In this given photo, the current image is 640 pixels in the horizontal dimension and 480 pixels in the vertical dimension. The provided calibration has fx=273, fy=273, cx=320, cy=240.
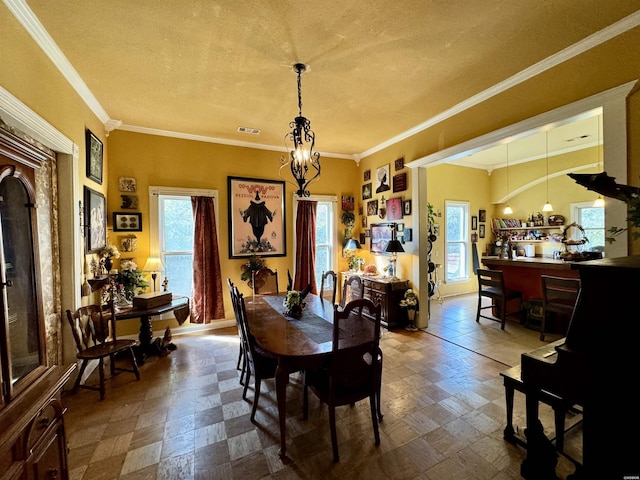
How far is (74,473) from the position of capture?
173cm

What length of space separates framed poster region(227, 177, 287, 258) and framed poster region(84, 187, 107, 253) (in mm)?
1614

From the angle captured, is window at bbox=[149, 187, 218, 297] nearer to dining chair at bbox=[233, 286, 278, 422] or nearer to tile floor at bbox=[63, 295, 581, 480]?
tile floor at bbox=[63, 295, 581, 480]

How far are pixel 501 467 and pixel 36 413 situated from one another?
2483 mm

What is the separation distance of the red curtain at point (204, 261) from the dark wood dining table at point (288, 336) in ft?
4.43

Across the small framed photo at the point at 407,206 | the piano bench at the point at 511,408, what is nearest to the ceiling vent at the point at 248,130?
the small framed photo at the point at 407,206

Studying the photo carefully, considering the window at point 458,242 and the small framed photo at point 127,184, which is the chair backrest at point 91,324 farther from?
the window at point 458,242

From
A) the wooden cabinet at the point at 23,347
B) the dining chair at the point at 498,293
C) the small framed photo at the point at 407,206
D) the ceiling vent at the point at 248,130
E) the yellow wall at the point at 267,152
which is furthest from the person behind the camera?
the small framed photo at the point at 407,206

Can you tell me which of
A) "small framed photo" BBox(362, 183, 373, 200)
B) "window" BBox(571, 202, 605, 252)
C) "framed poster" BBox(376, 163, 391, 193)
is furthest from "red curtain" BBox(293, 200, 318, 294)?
"window" BBox(571, 202, 605, 252)

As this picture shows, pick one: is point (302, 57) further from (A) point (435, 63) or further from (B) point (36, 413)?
(B) point (36, 413)

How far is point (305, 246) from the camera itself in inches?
193

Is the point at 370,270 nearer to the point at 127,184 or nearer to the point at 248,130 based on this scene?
the point at 248,130

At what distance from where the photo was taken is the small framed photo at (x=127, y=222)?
3772 millimetres

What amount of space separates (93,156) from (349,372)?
3.65 m

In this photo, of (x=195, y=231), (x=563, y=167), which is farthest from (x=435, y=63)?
(x=563, y=167)
